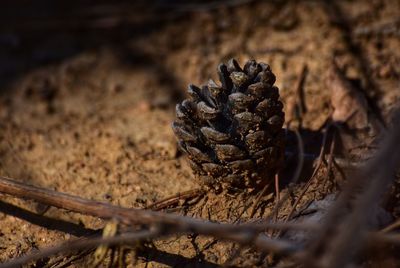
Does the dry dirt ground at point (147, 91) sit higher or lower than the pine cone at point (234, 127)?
higher

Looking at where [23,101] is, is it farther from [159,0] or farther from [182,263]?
[182,263]

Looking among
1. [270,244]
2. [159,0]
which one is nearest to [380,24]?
[159,0]

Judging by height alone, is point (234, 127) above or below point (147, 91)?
below

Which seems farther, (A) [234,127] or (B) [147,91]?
(B) [147,91]

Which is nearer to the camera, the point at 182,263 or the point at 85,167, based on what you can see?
the point at 182,263

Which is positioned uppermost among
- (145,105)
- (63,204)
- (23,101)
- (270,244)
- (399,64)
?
(23,101)
